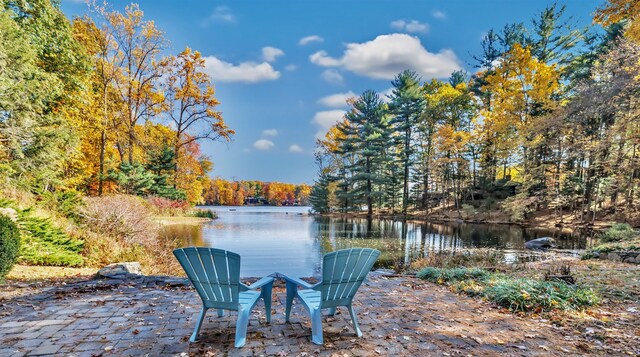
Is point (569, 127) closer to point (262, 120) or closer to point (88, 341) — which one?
point (262, 120)

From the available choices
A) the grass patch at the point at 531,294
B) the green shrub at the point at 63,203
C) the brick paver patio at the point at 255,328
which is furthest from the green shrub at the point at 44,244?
the grass patch at the point at 531,294

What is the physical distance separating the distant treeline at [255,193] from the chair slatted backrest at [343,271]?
49.1 meters

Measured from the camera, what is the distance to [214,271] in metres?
2.38

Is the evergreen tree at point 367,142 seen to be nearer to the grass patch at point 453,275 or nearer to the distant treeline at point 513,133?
the distant treeline at point 513,133

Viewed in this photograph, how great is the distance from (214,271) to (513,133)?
66.0 feet

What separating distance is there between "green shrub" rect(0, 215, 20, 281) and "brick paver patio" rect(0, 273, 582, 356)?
66 centimetres

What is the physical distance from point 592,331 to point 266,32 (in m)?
12.8

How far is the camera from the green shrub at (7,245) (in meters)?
3.89

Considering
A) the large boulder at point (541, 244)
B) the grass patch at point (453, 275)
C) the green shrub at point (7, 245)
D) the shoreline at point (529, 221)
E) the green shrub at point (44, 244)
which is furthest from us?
the shoreline at point (529, 221)

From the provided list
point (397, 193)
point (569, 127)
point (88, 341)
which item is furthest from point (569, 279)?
point (397, 193)

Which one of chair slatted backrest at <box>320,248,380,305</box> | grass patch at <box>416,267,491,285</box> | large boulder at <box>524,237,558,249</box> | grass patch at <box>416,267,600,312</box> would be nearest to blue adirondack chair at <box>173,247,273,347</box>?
chair slatted backrest at <box>320,248,380,305</box>

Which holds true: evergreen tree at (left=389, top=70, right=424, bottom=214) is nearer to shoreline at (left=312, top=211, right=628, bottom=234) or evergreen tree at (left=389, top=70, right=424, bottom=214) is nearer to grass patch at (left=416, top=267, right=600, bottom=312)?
shoreline at (left=312, top=211, right=628, bottom=234)

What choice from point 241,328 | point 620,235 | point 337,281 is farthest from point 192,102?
point 620,235

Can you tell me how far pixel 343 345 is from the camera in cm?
244
